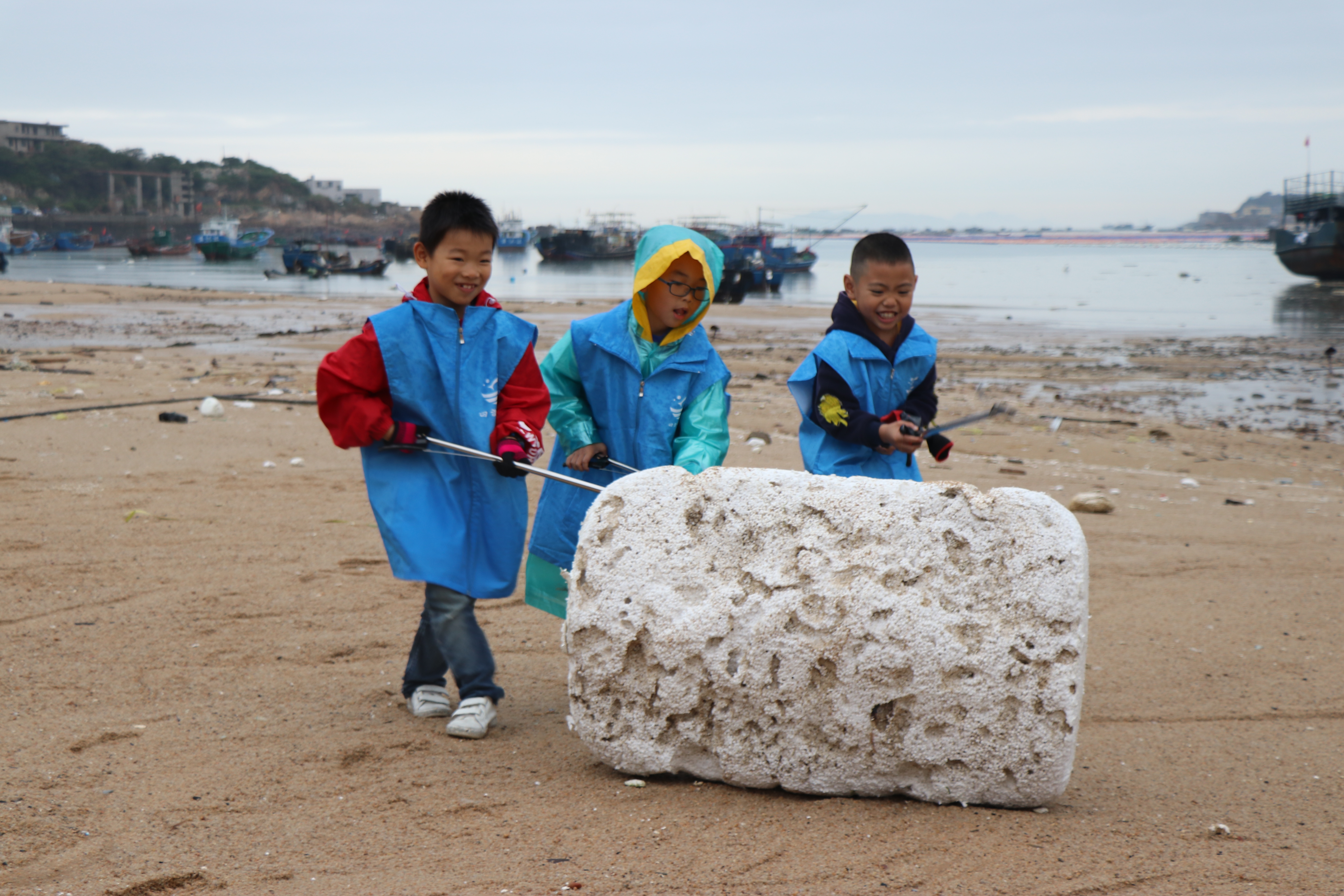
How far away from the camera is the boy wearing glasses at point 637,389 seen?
3.68 m

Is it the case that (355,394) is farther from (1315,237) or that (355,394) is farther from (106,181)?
(106,181)

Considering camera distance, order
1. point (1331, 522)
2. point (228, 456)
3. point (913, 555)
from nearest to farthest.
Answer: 1. point (913, 555)
2. point (1331, 522)
3. point (228, 456)

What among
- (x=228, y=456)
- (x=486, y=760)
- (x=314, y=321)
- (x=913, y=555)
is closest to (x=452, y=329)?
(x=486, y=760)

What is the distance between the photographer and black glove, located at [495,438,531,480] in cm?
331

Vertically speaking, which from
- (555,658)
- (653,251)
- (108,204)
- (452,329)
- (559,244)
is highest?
(108,204)

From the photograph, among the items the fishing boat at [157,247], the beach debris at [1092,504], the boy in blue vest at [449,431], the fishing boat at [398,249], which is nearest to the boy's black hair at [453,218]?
the boy in blue vest at [449,431]

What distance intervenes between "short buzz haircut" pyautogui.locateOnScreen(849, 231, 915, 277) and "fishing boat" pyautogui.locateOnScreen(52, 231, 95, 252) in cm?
9187

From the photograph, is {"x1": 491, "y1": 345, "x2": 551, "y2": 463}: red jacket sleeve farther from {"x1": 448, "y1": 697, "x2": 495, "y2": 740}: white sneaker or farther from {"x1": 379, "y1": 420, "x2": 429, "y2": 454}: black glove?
{"x1": 448, "y1": 697, "x2": 495, "y2": 740}: white sneaker

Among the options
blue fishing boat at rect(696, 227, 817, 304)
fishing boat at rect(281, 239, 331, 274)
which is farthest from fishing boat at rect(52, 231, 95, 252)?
blue fishing boat at rect(696, 227, 817, 304)

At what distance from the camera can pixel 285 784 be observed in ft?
9.84

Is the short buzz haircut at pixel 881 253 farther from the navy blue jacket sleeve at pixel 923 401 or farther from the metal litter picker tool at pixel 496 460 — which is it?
the metal litter picker tool at pixel 496 460

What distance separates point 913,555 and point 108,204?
410ft

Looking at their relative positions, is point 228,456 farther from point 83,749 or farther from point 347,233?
point 347,233

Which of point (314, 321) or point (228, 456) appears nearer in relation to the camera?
point (228, 456)
